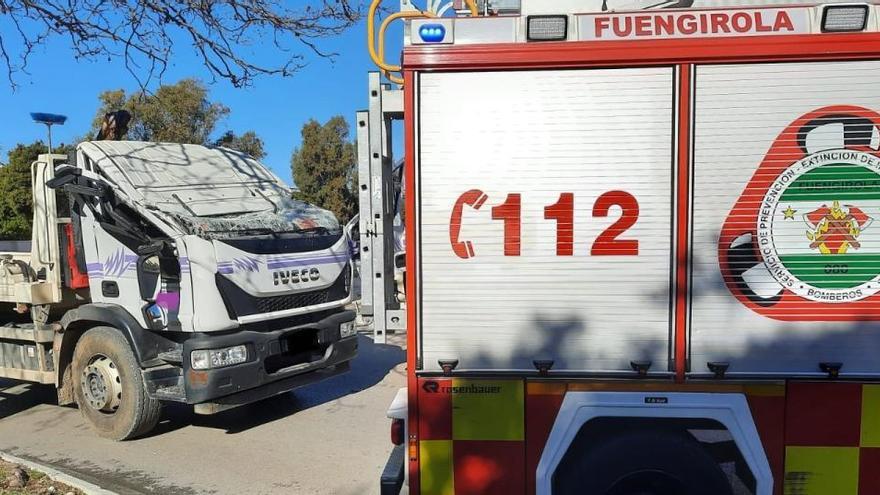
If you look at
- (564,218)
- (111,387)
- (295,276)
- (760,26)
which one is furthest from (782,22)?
(111,387)

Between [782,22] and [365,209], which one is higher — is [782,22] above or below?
above

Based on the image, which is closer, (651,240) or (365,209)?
(651,240)

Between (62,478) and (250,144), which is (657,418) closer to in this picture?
(62,478)

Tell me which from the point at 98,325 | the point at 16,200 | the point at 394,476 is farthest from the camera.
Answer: the point at 16,200

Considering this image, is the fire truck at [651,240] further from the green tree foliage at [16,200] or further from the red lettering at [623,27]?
the green tree foliage at [16,200]

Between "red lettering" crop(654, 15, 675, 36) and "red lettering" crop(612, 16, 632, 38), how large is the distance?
0.38ft

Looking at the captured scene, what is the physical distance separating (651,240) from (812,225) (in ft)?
2.31

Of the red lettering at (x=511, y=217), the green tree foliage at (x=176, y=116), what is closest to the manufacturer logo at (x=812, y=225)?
the red lettering at (x=511, y=217)

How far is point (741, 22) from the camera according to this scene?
2.75 meters

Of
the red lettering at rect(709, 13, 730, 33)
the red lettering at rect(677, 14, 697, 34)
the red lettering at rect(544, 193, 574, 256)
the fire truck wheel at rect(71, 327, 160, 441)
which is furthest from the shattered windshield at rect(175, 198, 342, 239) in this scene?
the red lettering at rect(709, 13, 730, 33)

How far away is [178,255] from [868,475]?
16.4ft

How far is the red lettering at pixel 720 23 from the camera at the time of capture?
2750 millimetres

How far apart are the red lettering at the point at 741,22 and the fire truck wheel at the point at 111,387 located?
5416 mm

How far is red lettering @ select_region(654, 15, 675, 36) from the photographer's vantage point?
279 cm
